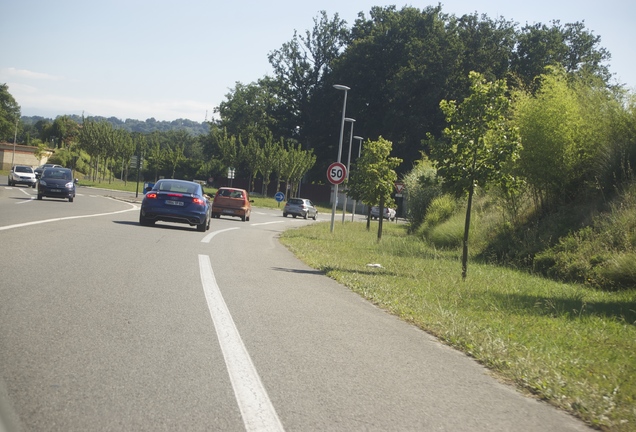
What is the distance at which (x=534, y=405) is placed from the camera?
5.76 metres

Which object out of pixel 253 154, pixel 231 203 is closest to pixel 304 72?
pixel 253 154

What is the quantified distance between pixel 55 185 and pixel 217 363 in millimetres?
31490

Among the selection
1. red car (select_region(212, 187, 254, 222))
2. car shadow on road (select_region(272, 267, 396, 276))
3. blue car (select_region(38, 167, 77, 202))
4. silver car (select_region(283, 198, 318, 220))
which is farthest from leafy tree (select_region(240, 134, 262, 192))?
car shadow on road (select_region(272, 267, 396, 276))

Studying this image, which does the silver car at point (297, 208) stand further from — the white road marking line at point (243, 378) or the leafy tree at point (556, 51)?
the white road marking line at point (243, 378)

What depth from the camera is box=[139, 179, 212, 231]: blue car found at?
23219 mm

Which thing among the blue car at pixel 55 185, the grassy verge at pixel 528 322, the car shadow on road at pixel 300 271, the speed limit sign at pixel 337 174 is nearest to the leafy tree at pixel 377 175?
the speed limit sign at pixel 337 174

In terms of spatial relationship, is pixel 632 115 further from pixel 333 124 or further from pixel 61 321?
pixel 333 124

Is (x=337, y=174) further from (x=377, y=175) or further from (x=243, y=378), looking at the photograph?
(x=243, y=378)

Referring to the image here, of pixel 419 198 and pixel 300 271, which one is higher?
pixel 419 198

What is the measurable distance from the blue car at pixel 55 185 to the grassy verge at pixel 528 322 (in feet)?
65.5

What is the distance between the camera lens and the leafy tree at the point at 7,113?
4852 inches

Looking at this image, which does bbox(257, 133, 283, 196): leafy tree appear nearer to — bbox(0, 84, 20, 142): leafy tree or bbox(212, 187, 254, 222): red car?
bbox(212, 187, 254, 222): red car

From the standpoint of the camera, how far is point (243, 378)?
5.62m

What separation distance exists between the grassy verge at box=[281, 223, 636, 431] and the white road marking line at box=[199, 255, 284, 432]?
2.35 meters
